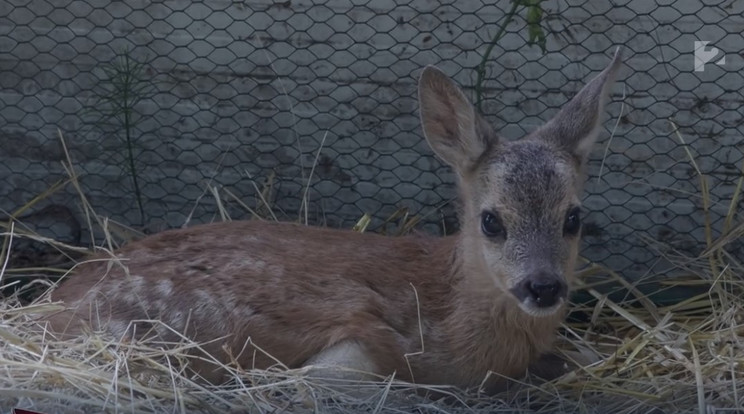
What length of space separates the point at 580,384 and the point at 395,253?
981 mm

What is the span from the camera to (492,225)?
16.3ft

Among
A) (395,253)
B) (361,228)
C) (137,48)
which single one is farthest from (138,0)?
(395,253)

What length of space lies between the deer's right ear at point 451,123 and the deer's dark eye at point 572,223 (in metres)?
0.49

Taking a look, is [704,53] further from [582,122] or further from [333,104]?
[333,104]

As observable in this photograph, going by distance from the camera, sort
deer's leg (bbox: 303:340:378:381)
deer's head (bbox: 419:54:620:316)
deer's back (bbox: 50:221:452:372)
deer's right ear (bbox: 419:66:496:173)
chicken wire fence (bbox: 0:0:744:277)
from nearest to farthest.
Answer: deer's head (bbox: 419:54:620:316) → deer's leg (bbox: 303:340:378:381) → deer's back (bbox: 50:221:452:372) → deer's right ear (bbox: 419:66:496:173) → chicken wire fence (bbox: 0:0:744:277)

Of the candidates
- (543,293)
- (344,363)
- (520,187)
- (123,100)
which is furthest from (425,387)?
(123,100)

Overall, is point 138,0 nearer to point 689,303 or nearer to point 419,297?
point 419,297

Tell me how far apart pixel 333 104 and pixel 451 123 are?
2167 millimetres

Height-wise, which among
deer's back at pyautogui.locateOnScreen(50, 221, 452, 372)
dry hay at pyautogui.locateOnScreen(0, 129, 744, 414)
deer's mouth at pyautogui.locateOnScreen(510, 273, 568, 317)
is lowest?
dry hay at pyautogui.locateOnScreen(0, 129, 744, 414)

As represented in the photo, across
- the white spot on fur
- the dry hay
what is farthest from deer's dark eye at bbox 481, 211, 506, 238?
the white spot on fur

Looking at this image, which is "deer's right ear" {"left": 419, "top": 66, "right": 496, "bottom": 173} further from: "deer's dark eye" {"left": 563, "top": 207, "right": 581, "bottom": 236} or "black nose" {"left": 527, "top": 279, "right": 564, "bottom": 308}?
"black nose" {"left": 527, "top": 279, "right": 564, "bottom": 308}

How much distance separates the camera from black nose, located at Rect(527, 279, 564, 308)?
466cm

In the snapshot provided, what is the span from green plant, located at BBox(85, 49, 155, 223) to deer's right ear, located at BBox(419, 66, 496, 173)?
7.24 feet

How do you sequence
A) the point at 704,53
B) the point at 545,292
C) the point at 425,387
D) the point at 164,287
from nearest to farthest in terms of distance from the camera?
1. the point at 545,292
2. the point at 425,387
3. the point at 164,287
4. the point at 704,53
